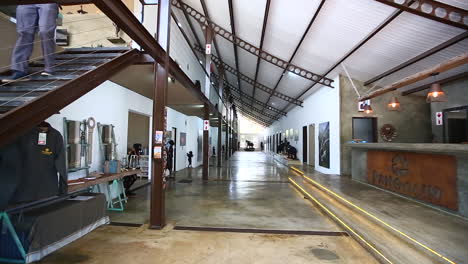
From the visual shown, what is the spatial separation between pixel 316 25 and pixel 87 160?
6549mm

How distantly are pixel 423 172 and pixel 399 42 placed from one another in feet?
10.8

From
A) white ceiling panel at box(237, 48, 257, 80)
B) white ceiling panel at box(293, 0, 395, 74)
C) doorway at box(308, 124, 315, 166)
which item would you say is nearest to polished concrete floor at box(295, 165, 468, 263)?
white ceiling panel at box(293, 0, 395, 74)

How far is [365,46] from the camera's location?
267 inches

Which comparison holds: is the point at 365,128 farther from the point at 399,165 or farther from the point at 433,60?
the point at 399,165

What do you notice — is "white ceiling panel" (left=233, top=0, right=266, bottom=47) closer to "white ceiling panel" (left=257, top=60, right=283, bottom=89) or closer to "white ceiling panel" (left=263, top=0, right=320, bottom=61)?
"white ceiling panel" (left=263, top=0, right=320, bottom=61)

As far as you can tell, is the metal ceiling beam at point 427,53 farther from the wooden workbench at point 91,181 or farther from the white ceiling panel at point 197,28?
the white ceiling panel at point 197,28

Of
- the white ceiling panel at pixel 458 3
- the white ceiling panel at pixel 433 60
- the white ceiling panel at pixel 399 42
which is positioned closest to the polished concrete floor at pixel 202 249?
the white ceiling panel at pixel 458 3

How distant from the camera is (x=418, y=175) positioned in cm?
513

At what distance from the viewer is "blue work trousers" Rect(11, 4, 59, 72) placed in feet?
10.5

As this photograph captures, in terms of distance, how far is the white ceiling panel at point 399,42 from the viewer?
5215 millimetres

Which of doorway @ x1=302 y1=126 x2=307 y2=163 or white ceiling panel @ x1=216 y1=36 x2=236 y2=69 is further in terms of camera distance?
doorway @ x1=302 y1=126 x2=307 y2=163

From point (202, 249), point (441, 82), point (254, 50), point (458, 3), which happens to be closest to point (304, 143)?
point (254, 50)

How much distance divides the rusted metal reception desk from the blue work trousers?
20.1 feet

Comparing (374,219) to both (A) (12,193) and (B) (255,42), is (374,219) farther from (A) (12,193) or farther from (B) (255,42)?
(B) (255,42)
